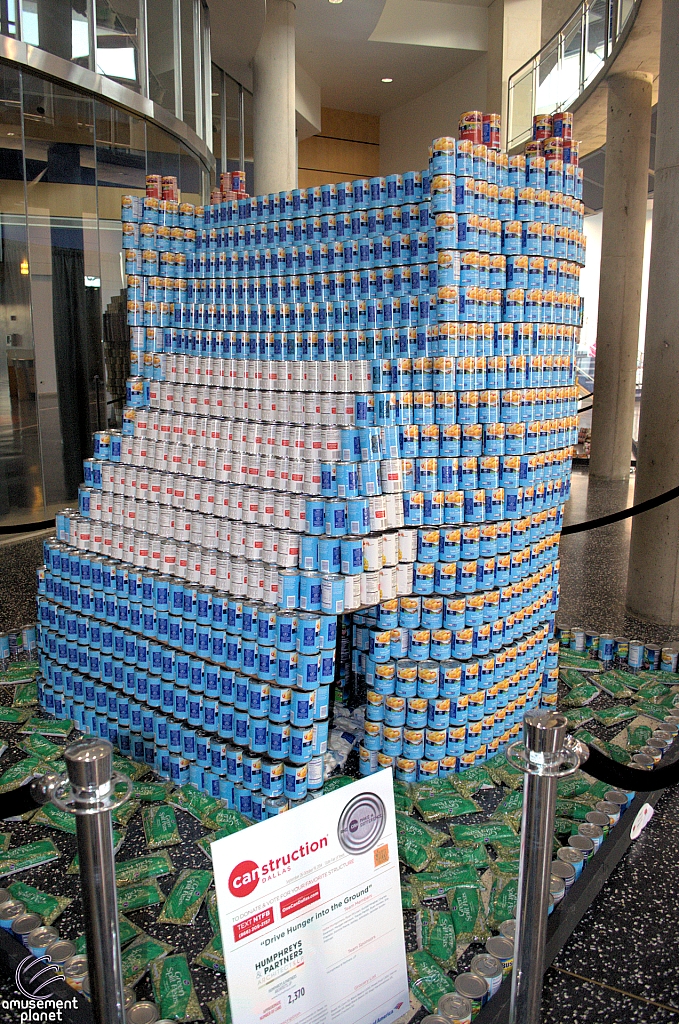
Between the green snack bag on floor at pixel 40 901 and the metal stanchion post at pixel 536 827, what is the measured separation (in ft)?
5.53

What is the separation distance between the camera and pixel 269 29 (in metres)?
10.8

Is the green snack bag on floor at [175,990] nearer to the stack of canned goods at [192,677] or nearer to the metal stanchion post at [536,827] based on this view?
the stack of canned goods at [192,677]

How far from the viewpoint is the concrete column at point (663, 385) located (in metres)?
5.53

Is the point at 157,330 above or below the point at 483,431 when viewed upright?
above

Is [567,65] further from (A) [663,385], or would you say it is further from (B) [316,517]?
(B) [316,517]

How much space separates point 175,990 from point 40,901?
0.70 m

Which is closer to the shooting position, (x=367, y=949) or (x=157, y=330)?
(x=367, y=949)

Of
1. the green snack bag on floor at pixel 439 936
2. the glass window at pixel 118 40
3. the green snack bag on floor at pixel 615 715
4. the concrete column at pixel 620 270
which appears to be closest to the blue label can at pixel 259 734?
the green snack bag on floor at pixel 439 936

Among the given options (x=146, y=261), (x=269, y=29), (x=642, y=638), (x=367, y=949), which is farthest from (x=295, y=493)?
(x=269, y=29)

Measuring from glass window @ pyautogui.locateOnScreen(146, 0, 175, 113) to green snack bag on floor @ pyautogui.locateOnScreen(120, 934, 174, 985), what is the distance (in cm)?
849

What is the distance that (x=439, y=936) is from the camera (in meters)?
2.80

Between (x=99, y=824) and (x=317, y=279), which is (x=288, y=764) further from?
(x=317, y=279)

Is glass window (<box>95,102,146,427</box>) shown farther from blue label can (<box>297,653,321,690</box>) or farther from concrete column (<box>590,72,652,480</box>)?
blue label can (<box>297,653,321,690</box>)

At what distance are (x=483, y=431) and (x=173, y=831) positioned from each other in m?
2.25
